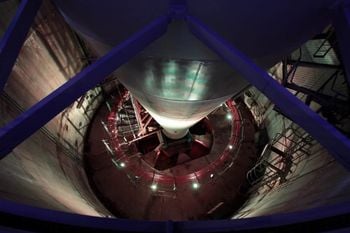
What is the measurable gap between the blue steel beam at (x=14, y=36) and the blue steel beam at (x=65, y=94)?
0.92 metres

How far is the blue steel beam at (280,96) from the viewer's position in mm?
2400

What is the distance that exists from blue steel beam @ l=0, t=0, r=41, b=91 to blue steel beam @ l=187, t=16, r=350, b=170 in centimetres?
213

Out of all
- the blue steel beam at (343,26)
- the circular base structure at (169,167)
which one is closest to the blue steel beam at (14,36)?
the blue steel beam at (343,26)

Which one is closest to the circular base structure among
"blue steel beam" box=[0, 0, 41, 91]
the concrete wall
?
the concrete wall

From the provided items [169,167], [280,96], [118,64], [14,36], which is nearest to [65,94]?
[118,64]

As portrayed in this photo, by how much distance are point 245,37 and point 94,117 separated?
9.41 meters

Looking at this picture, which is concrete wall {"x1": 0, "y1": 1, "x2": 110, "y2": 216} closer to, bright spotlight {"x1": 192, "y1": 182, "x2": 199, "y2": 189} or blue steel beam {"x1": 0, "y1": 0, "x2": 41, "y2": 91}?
blue steel beam {"x1": 0, "y1": 0, "x2": 41, "y2": 91}

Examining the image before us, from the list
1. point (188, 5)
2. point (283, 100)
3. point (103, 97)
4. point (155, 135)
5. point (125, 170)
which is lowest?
point (283, 100)

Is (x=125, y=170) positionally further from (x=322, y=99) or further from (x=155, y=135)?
(x=322, y=99)

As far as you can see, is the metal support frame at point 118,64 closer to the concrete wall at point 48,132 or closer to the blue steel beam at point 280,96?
the blue steel beam at point 280,96

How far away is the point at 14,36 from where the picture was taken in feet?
10.8

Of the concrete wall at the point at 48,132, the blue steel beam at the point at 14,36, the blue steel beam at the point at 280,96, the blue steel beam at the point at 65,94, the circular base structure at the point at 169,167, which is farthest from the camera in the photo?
the circular base structure at the point at 169,167

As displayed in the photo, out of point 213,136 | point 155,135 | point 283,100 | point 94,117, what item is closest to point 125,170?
point 155,135

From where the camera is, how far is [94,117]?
443 inches
